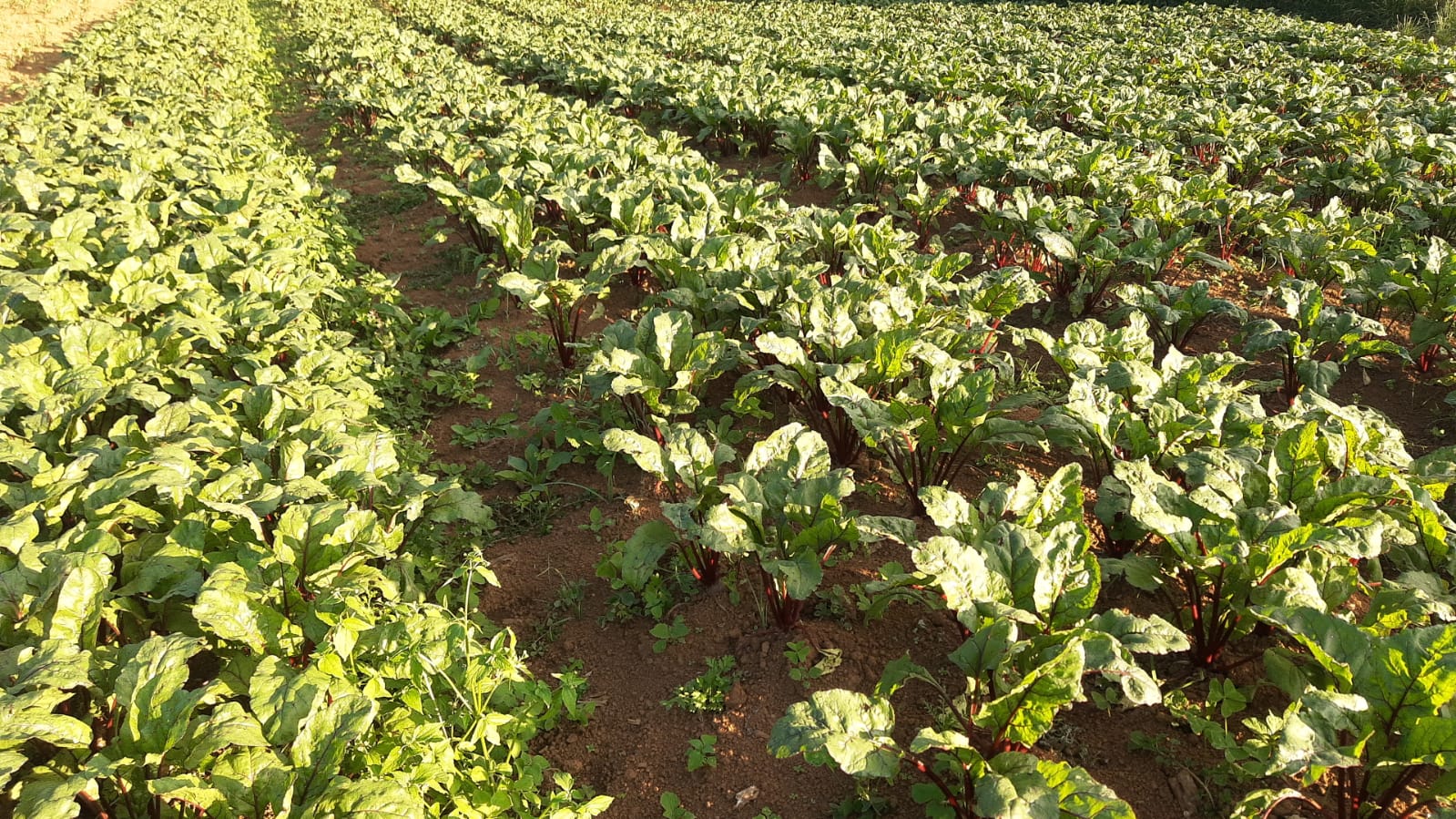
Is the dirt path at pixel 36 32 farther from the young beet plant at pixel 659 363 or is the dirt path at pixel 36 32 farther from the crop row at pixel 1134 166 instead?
the young beet plant at pixel 659 363

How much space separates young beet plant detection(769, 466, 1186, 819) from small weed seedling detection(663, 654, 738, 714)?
62 cm

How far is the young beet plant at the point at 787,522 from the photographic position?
121 inches

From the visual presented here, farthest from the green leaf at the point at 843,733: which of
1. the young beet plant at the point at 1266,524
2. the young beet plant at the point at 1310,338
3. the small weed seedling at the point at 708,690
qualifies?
the young beet plant at the point at 1310,338

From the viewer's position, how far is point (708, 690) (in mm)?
3221

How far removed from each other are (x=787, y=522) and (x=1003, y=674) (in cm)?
108

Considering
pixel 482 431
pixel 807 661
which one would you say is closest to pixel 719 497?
pixel 807 661

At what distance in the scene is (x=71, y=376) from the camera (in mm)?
3775

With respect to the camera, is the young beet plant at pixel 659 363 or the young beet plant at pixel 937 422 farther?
the young beet plant at pixel 659 363

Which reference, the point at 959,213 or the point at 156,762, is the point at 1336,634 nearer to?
the point at 156,762

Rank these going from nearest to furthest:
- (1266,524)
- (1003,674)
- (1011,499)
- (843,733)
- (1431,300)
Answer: (843,733)
(1003,674)
(1266,524)
(1011,499)
(1431,300)

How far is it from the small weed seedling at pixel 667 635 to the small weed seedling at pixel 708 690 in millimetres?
181

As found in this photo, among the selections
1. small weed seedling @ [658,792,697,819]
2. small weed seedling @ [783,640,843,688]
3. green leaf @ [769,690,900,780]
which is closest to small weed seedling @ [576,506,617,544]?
small weed seedling @ [783,640,843,688]

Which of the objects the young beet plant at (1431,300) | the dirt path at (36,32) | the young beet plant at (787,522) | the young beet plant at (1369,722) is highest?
the young beet plant at (1431,300)

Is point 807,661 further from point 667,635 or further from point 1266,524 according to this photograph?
point 1266,524
